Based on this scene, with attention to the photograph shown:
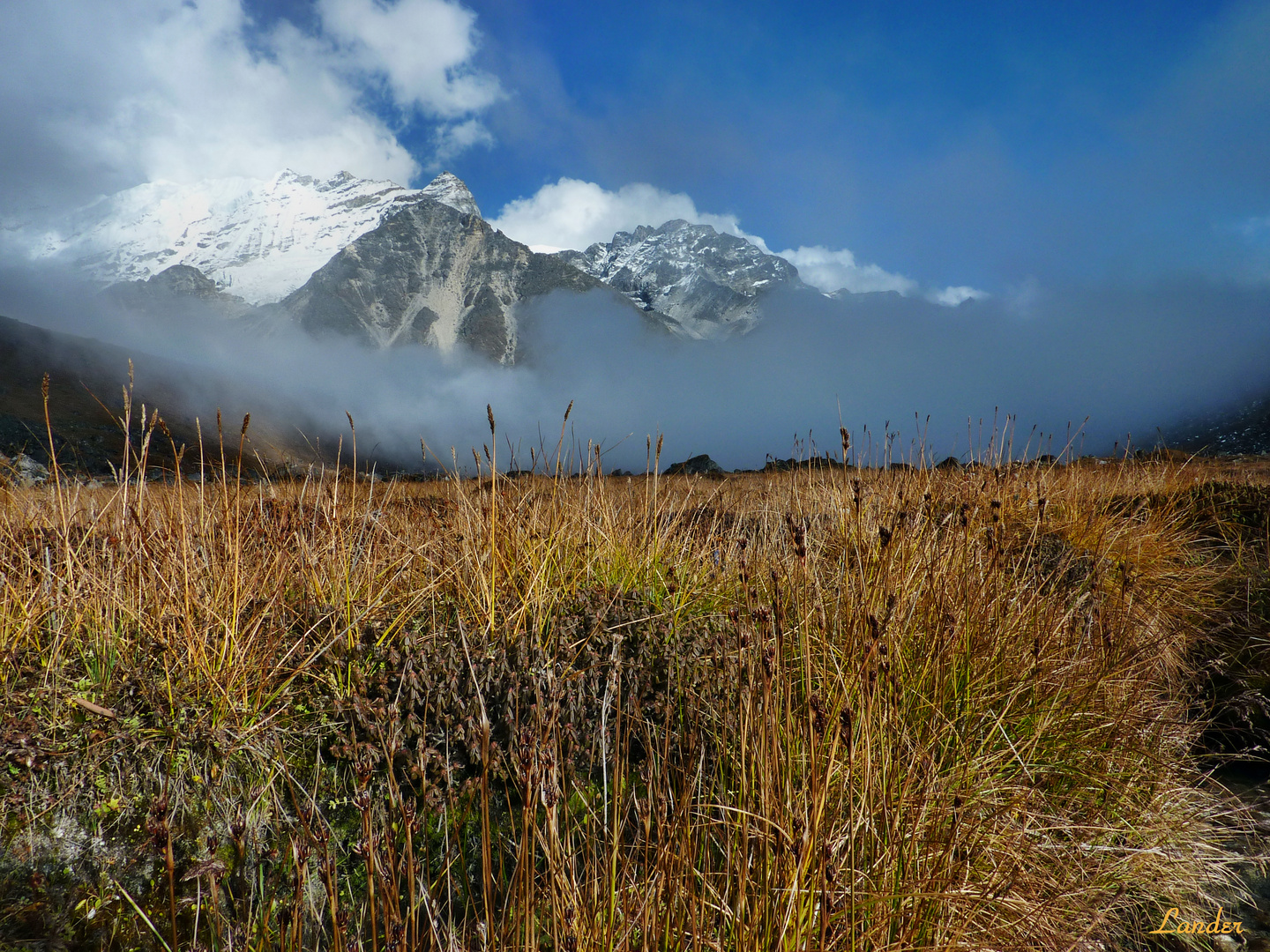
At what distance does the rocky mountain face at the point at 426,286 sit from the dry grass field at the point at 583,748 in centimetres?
18780

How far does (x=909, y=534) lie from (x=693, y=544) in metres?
1.64

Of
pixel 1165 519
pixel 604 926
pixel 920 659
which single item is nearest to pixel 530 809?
pixel 604 926

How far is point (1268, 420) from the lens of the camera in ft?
158

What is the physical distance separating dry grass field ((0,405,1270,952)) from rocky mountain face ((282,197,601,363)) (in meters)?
188

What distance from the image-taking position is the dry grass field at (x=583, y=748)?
1356 mm

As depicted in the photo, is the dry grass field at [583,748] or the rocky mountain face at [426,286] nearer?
the dry grass field at [583,748]

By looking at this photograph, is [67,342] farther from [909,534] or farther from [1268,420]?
[1268,420]
